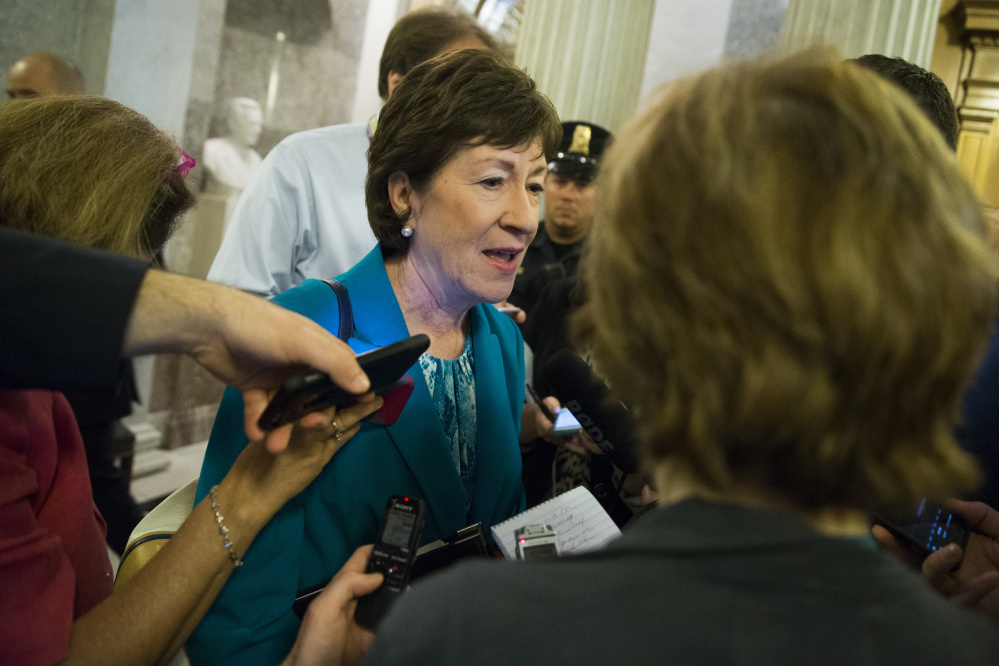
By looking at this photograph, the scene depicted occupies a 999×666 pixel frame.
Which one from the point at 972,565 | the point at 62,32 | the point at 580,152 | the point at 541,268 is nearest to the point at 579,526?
the point at 972,565

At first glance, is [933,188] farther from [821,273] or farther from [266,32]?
[266,32]

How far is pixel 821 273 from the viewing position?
0.53m

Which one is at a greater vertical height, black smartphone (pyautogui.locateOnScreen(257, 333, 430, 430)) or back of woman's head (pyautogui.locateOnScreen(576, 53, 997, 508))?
back of woman's head (pyautogui.locateOnScreen(576, 53, 997, 508))

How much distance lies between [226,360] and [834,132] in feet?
2.78

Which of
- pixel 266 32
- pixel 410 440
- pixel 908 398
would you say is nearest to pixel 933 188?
pixel 908 398

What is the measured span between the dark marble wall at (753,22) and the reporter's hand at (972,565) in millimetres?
3514

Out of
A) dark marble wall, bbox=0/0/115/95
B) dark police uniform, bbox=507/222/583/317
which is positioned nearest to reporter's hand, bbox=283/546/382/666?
dark police uniform, bbox=507/222/583/317

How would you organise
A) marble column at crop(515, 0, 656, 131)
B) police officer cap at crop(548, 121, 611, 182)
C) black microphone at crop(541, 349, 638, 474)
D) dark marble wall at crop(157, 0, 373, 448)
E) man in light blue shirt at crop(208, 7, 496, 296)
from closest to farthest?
black microphone at crop(541, 349, 638, 474) → man in light blue shirt at crop(208, 7, 496, 296) → police officer cap at crop(548, 121, 611, 182) → dark marble wall at crop(157, 0, 373, 448) → marble column at crop(515, 0, 656, 131)

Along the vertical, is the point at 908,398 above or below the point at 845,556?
above

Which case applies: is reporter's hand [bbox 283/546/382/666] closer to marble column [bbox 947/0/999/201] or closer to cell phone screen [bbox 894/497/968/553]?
cell phone screen [bbox 894/497/968/553]

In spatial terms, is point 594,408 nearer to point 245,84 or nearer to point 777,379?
point 777,379

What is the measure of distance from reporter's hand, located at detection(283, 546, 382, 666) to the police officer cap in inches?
94.5

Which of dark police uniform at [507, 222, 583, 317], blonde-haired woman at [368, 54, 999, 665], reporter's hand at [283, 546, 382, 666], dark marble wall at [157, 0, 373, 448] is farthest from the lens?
dark marble wall at [157, 0, 373, 448]

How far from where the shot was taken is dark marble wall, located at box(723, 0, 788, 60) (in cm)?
403
